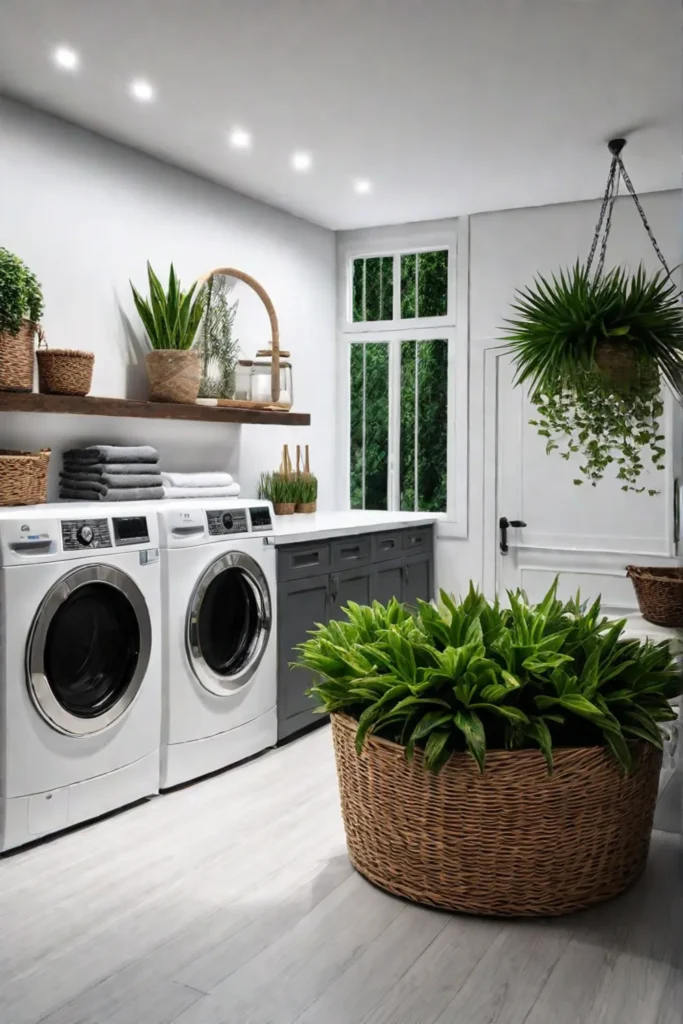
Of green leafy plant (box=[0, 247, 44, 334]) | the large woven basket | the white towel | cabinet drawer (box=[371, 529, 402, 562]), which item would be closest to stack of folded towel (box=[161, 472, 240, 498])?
the white towel

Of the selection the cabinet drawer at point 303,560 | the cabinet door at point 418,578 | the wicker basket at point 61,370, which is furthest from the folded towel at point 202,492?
the cabinet door at point 418,578

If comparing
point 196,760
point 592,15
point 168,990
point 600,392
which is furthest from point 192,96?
point 168,990

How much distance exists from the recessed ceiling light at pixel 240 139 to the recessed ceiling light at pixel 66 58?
82 cm

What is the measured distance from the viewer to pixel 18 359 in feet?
11.4

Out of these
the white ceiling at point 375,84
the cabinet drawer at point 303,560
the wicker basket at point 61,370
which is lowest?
the cabinet drawer at point 303,560

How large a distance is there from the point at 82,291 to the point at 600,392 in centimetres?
245

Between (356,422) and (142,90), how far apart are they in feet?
9.01

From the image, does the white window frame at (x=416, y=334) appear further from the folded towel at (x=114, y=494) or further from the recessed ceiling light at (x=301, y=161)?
the folded towel at (x=114, y=494)

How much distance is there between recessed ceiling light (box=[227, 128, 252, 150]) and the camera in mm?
4062

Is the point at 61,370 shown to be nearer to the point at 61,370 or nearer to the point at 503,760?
the point at 61,370

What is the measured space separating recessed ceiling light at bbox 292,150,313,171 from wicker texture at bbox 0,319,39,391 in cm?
157

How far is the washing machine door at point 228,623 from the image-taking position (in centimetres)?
363

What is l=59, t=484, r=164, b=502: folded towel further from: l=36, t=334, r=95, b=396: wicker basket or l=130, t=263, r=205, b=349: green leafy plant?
l=130, t=263, r=205, b=349: green leafy plant

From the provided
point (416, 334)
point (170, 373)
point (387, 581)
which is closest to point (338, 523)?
point (387, 581)
